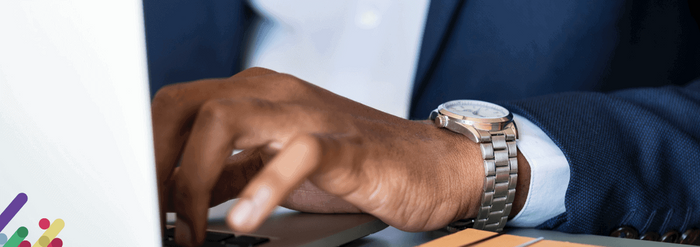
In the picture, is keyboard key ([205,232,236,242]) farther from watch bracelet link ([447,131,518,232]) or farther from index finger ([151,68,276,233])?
watch bracelet link ([447,131,518,232])

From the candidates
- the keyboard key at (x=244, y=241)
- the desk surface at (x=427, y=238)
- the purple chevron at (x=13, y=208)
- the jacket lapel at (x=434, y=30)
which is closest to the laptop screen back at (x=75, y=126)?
the purple chevron at (x=13, y=208)

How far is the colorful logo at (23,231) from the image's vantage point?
213 mm

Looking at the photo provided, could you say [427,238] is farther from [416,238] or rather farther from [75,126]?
[75,126]

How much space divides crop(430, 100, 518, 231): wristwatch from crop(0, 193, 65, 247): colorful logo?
0.35 m

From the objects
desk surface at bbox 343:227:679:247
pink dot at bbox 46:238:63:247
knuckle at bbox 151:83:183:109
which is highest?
knuckle at bbox 151:83:183:109

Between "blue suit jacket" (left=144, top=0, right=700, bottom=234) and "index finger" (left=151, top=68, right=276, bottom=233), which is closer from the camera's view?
"index finger" (left=151, top=68, right=276, bottom=233)

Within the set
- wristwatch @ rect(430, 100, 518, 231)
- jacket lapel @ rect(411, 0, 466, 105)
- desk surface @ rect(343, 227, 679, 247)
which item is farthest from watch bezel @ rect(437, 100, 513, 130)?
jacket lapel @ rect(411, 0, 466, 105)

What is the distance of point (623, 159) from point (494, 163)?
173 mm

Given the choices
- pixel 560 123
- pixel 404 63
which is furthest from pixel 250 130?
pixel 404 63

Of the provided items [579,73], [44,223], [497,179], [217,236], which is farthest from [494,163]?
[579,73]

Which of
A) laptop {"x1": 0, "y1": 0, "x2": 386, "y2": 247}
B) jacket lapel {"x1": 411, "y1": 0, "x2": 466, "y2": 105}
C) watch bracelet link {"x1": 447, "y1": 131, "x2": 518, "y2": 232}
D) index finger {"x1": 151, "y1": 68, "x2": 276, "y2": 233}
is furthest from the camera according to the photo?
jacket lapel {"x1": 411, "y1": 0, "x2": 466, "y2": 105}

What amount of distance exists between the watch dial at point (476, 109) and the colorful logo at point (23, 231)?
1.20 ft

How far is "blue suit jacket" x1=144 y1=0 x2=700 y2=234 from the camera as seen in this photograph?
491 mm

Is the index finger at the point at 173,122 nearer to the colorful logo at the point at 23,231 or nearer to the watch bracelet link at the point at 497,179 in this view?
the colorful logo at the point at 23,231
